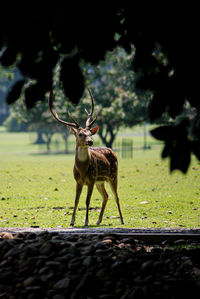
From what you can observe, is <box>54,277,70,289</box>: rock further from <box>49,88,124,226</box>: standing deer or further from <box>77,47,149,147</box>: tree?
<box>77,47,149,147</box>: tree

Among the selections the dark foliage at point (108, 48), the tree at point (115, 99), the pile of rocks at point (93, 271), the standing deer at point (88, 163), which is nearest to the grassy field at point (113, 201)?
the standing deer at point (88, 163)

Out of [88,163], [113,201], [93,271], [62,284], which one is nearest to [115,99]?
[113,201]

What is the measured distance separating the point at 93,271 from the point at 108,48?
6.48ft

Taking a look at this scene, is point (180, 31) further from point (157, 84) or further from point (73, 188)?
point (73, 188)

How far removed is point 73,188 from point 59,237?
11.9 m

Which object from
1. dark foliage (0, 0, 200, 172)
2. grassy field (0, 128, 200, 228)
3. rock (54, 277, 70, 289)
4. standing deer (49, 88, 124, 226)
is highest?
dark foliage (0, 0, 200, 172)

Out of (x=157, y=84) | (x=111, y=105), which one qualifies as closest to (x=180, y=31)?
(x=157, y=84)

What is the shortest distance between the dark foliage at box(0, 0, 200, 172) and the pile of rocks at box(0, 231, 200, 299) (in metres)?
1.41

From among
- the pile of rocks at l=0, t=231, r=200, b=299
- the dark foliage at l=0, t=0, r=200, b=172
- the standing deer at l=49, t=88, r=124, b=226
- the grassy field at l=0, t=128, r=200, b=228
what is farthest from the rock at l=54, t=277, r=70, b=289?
the standing deer at l=49, t=88, r=124, b=226

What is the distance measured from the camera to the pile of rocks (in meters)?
4.24

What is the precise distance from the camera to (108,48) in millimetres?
3678

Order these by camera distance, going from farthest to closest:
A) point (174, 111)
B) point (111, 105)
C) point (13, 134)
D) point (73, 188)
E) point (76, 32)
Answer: point (13, 134) < point (111, 105) < point (73, 188) < point (174, 111) < point (76, 32)

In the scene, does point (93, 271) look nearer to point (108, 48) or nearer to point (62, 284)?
point (62, 284)

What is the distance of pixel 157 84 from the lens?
143 inches
